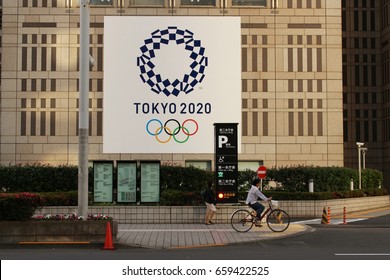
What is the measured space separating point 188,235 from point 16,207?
5.71 m

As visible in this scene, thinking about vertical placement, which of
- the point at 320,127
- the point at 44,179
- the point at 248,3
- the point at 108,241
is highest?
the point at 248,3

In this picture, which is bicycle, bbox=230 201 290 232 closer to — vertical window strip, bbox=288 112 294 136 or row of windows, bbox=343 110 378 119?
vertical window strip, bbox=288 112 294 136

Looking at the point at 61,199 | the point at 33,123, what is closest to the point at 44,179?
the point at 61,199

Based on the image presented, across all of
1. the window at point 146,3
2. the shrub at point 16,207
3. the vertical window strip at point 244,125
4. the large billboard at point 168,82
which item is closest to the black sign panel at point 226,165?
the shrub at point 16,207

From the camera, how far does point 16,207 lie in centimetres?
1686

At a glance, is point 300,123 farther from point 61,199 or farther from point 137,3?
point 61,199

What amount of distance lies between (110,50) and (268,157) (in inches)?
559

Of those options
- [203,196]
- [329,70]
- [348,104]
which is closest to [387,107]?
[348,104]

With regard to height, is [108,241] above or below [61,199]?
below

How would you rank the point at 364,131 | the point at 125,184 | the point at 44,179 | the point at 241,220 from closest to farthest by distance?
the point at 241,220 → the point at 125,184 → the point at 44,179 → the point at 364,131

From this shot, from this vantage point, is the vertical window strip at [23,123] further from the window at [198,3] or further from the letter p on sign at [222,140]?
the letter p on sign at [222,140]

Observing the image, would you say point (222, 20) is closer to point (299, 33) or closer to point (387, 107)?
point (299, 33)

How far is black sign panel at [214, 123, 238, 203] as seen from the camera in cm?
2316

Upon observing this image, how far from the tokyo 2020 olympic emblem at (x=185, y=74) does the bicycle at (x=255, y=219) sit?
857 inches
